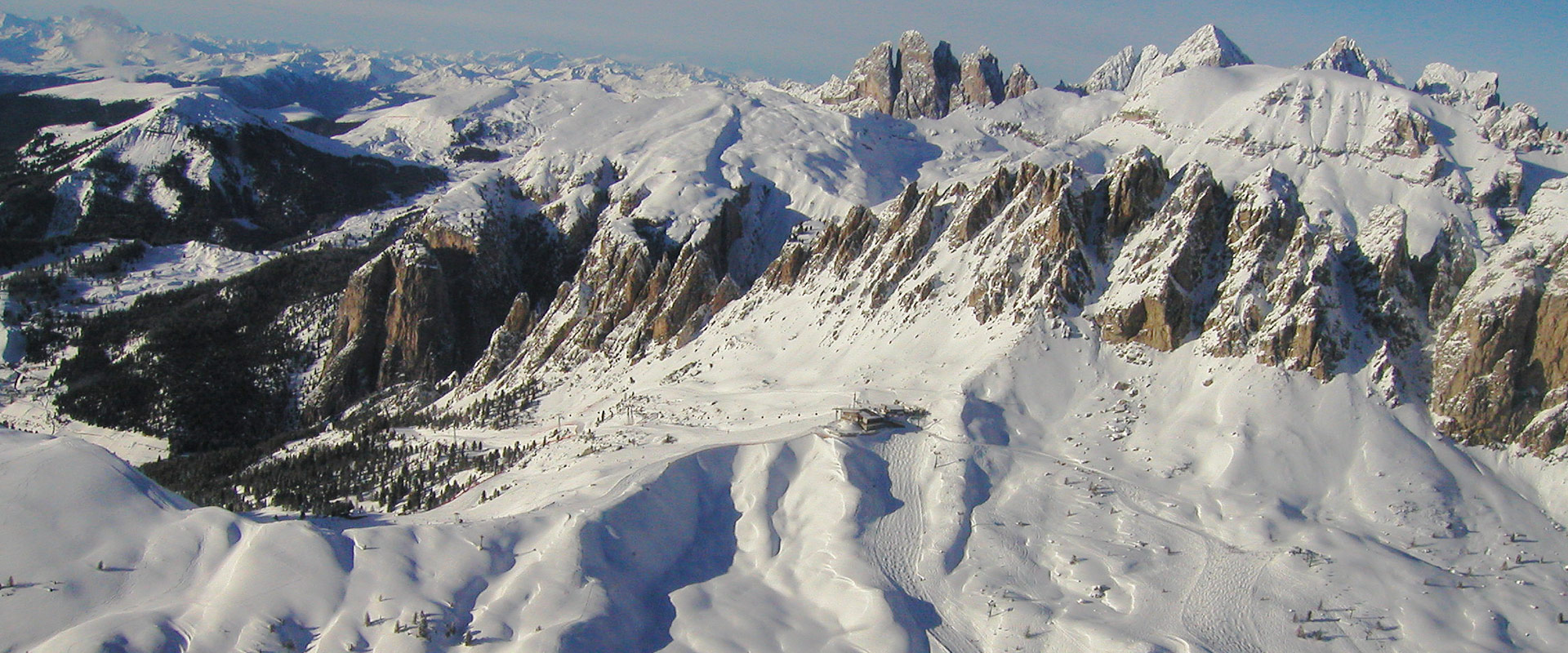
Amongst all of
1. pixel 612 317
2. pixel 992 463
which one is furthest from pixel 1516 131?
pixel 612 317

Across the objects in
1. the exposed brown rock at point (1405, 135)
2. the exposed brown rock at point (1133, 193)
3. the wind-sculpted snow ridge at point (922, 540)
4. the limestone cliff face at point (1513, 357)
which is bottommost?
the wind-sculpted snow ridge at point (922, 540)

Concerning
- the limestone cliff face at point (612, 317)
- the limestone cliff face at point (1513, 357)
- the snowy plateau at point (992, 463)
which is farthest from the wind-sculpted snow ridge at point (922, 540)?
the limestone cliff face at point (612, 317)

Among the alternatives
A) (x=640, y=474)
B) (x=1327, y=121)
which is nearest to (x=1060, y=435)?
(x=640, y=474)

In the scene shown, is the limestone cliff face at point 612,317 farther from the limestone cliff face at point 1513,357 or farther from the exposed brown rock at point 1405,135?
the exposed brown rock at point 1405,135

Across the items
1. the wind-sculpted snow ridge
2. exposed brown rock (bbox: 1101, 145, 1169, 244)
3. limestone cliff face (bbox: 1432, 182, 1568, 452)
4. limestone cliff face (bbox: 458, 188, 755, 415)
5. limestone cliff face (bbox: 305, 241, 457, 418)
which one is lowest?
limestone cliff face (bbox: 305, 241, 457, 418)

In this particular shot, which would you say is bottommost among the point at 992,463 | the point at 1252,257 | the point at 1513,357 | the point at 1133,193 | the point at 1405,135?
the point at 992,463

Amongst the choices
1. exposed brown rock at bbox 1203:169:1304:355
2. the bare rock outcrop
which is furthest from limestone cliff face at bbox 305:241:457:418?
exposed brown rock at bbox 1203:169:1304:355

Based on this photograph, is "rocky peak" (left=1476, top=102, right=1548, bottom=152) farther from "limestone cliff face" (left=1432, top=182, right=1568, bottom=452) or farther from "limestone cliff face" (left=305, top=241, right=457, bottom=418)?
"limestone cliff face" (left=305, top=241, right=457, bottom=418)

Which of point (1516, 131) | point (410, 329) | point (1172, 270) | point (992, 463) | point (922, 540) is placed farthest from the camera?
point (410, 329)

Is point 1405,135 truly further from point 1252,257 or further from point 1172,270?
point 1172,270

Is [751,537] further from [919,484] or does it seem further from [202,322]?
[202,322]

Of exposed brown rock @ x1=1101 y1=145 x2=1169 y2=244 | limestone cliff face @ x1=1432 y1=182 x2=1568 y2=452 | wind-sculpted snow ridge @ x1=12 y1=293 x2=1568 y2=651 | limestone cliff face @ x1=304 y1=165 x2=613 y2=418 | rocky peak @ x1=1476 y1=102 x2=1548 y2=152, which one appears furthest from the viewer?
limestone cliff face @ x1=304 y1=165 x2=613 y2=418
